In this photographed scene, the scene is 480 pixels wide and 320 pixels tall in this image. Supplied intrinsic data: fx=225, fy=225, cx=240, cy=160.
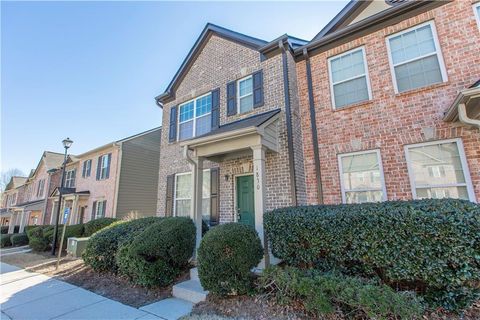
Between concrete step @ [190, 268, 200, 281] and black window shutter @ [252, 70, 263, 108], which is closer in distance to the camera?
concrete step @ [190, 268, 200, 281]

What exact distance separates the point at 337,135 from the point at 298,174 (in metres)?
1.65

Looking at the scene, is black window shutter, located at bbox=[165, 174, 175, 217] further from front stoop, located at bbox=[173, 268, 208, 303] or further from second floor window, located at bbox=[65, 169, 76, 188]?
second floor window, located at bbox=[65, 169, 76, 188]

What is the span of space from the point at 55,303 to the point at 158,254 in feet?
7.72

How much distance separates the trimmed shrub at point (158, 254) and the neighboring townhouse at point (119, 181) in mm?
8749

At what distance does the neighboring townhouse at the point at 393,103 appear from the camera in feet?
17.2

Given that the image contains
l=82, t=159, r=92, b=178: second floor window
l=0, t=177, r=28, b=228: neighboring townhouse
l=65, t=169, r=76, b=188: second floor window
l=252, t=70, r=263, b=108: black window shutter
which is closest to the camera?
l=252, t=70, r=263, b=108: black window shutter

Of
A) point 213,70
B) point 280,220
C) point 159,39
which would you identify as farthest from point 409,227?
point 159,39

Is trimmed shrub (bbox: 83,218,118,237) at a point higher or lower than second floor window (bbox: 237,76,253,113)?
lower

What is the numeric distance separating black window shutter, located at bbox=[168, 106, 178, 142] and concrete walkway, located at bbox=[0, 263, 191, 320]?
20.3 feet

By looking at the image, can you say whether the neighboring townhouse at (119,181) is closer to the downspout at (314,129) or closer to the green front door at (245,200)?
the green front door at (245,200)

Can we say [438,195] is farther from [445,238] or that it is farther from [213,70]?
[213,70]

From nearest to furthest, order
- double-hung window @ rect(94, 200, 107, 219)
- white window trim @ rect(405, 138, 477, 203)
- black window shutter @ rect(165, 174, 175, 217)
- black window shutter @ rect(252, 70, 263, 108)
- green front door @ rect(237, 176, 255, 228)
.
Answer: white window trim @ rect(405, 138, 477, 203) < green front door @ rect(237, 176, 255, 228) < black window shutter @ rect(252, 70, 263, 108) < black window shutter @ rect(165, 174, 175, 217) < double-hung window @ rect(94, 200, 107, 219)

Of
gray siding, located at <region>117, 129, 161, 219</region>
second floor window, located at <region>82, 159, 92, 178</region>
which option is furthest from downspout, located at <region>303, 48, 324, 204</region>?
second floor window, located at <region>82, 159, 92, 178</region>

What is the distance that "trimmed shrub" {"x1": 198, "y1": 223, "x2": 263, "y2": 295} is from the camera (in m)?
4.20
